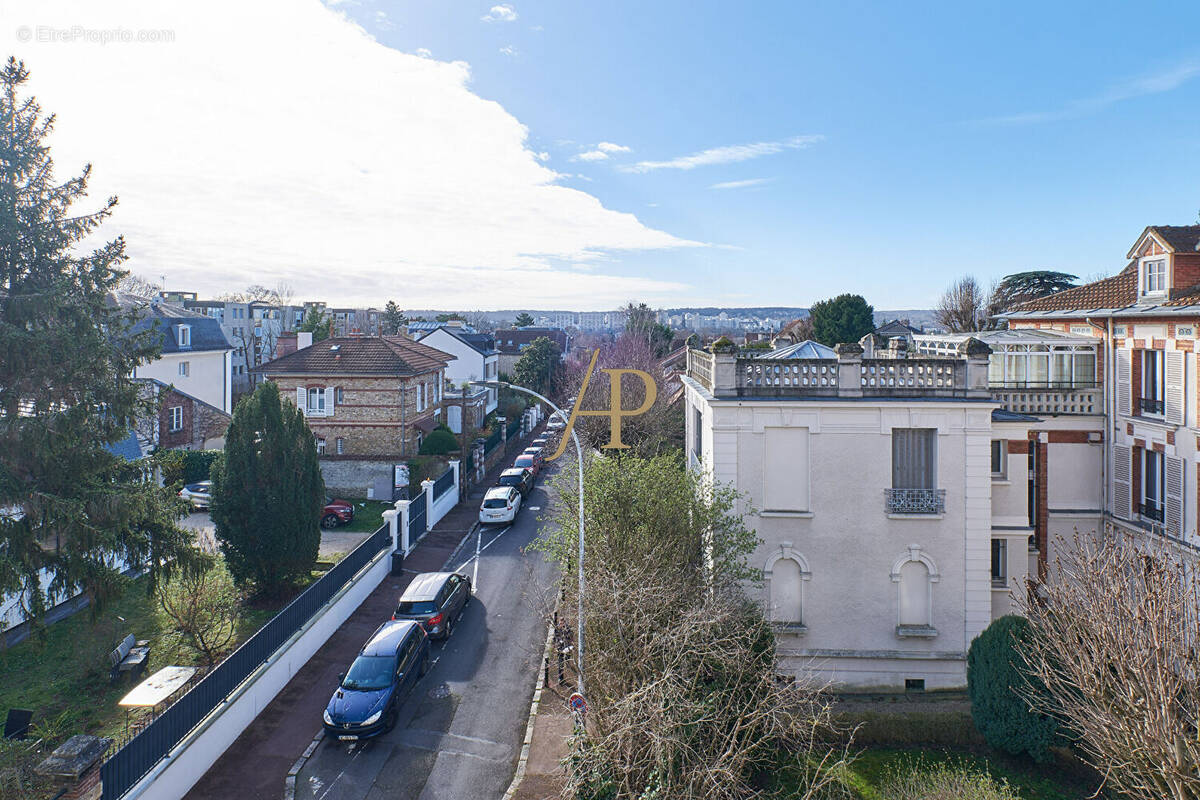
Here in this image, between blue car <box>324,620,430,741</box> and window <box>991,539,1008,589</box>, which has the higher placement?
window <box>991,539,1008,589</box>

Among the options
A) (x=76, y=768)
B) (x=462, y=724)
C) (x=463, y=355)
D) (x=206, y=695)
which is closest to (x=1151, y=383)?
(x=462, y=724)

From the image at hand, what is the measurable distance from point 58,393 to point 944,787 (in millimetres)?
18287

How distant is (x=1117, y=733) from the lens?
30.8 ft

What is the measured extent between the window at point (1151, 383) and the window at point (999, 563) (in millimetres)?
5258

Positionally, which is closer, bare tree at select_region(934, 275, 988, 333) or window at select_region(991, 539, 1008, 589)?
window at select_region(991, 539, 1008, 589)

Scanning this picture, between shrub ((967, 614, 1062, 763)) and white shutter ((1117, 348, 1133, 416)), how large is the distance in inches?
342

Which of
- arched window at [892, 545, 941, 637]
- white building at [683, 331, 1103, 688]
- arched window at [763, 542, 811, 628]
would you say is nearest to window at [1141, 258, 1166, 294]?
white building at [683, 331, 1103, 688]

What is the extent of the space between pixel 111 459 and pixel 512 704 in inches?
407

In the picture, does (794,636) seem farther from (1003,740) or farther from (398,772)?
(398,772)

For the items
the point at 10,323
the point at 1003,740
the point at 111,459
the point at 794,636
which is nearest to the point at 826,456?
the point at 794,636

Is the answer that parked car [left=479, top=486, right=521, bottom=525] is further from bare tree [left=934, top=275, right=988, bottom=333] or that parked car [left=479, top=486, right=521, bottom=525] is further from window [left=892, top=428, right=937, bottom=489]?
bare tree [left=934, top=275, right=988, bottom=333]

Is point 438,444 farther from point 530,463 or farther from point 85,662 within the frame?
point 85,662

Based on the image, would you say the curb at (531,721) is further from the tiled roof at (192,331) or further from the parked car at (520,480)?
the tiled roof at (192,331)

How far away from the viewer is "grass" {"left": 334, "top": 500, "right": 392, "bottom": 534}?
96.8 feet
